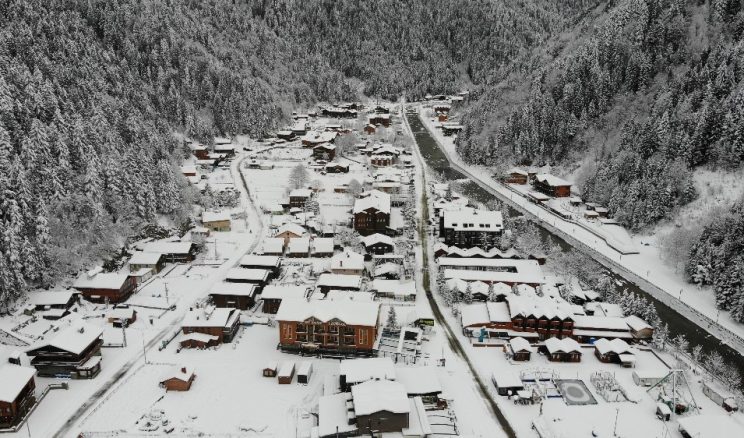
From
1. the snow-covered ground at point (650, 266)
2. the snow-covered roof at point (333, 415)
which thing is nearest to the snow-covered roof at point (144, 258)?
the snow-covered roof at point (333, 415)

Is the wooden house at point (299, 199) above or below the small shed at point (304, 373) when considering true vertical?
above

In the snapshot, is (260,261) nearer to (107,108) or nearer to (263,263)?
(263,263)

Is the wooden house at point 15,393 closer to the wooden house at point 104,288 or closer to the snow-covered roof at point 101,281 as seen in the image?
the wooden house at point 104,288

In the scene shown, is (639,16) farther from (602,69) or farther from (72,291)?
(72,291)

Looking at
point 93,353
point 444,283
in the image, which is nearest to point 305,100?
point 444,283

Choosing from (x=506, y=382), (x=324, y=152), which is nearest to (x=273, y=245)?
(x=506, y=382)
